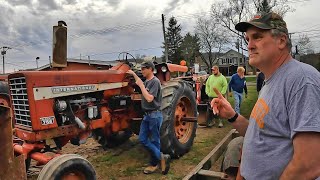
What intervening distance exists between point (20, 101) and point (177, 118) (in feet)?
9.33

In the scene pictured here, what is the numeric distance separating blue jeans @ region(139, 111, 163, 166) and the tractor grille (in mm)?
1657

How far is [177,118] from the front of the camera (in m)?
5.79

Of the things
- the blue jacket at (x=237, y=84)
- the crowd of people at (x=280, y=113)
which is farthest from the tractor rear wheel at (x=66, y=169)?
the blue jacket at (x=237, y=84)

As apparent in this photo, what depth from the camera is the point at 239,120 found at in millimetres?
2318

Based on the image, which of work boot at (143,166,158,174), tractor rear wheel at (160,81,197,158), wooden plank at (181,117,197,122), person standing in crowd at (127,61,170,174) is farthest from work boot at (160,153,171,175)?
wooden plank at (181,117,197,122)

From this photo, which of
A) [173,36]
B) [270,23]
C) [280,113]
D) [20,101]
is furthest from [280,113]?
[173,36]

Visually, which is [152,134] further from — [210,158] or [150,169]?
[210,158]

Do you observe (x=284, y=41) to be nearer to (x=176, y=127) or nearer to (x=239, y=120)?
(x=239, y=120)

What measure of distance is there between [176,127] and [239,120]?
3.57 m

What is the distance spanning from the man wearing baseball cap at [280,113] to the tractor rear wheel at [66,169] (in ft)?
6.94

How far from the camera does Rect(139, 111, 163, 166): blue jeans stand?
468cm

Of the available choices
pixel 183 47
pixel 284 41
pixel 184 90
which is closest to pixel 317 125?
pixel 284 41

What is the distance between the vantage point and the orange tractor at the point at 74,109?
3717 mm

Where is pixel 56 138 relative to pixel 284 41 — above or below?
below
